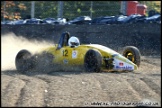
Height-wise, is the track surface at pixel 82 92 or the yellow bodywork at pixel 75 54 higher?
the yellow bodywork at pixel 75 54

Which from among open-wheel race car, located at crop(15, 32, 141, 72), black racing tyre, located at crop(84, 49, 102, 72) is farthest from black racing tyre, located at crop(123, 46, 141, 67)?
black racing tyre, located at crop(84, 49, 102, 72)

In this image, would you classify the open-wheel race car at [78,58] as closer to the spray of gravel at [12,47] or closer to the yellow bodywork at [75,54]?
the yellow bodywork at [75,54]

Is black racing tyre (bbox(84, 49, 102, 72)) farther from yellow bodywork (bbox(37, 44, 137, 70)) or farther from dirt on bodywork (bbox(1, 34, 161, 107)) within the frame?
dirt on bodywork (bbox(1, 34, 161, 107))

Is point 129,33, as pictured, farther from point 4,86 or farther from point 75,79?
point 4,86

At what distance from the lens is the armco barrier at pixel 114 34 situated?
698 inches

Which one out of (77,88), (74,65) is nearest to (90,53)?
(74,65)

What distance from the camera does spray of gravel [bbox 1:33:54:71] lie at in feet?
46.2

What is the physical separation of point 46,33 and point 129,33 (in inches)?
156

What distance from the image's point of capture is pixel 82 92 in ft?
25.2

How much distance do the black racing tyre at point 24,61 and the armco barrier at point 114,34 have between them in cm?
498

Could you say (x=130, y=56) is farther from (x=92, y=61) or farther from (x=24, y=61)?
(x=24, y=61)

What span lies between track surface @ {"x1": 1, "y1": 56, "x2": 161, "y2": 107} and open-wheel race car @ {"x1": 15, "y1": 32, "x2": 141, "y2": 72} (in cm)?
192

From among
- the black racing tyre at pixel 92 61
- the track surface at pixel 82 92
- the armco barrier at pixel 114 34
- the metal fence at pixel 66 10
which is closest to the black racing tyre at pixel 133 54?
the black racing tyre at pixel 92 61

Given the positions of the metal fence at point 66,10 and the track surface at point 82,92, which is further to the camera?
the metal fence at point 66,10
